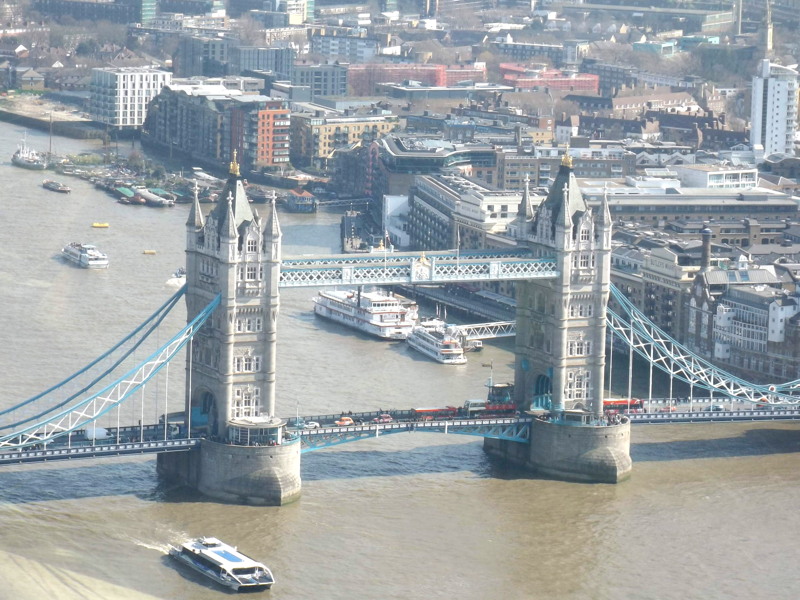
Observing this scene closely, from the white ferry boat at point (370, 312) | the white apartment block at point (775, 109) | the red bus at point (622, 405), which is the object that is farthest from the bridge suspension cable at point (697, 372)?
the white apartment block at point (775, 109)

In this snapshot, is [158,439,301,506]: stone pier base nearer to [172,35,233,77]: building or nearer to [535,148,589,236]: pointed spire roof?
[535,148,589,236]: pointed spire roof

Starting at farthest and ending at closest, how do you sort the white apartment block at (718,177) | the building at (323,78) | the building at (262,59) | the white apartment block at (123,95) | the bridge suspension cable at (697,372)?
the building at (262,59), the building at (323,78), the white apartment block at (123,95), the white apartment block at (718,177), the bridge suspension cable at (697,372)

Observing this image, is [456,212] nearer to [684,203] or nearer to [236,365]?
[684,203]

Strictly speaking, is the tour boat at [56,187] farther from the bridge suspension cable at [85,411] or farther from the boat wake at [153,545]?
the boat wake at [153,545]

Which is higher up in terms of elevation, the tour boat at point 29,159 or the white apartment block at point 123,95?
the white apartment block at point 123,95

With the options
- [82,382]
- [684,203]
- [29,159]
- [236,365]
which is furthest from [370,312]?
[29,159]

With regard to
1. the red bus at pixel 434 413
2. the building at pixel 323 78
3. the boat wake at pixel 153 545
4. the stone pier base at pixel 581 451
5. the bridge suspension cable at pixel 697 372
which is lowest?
the boat wake at pixel 153 545
